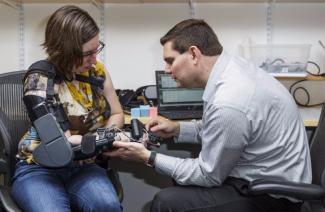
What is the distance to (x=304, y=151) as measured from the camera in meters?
1.25

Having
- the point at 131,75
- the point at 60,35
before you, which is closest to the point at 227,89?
the point at 60,35

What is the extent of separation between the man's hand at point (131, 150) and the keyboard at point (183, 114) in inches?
19.4

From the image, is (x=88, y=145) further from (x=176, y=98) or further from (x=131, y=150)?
(x=176, y=98)

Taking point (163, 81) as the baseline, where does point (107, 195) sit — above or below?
below

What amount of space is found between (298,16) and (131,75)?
1.01 metres

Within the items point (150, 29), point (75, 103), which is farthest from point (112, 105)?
point (150, 29)

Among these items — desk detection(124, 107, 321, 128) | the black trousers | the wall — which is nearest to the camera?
the black trousers

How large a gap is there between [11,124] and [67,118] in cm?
26

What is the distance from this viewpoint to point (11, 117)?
146 cm

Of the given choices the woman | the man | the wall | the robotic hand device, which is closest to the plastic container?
the wall

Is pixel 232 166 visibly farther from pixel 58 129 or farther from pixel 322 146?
pixel 58 129

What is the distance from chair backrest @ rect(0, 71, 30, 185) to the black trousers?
0.58 metres

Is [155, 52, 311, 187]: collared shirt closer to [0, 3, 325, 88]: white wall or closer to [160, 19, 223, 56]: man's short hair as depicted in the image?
[160, 19, 223, 56]: man's short hair

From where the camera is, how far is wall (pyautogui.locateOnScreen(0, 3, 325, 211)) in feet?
7.14
